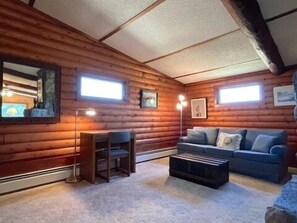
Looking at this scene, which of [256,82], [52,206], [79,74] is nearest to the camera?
[52,206]

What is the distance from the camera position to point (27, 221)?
204 centimetres

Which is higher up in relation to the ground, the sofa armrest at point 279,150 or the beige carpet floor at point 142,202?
the sofa armrest at point 279,150

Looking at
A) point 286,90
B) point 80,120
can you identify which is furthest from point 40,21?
point 286,90

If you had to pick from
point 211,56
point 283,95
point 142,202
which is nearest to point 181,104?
point 211,56

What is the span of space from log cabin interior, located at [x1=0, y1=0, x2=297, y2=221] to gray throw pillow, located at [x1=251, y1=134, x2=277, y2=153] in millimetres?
776

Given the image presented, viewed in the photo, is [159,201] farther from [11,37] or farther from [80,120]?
[11,37]

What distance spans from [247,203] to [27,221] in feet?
8.33

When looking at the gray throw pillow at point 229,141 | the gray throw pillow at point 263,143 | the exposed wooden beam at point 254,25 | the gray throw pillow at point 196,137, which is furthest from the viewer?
the gray throw pillow at point 196,137

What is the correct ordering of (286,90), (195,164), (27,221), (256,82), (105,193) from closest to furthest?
(27,221)
(105,193)
(195,164)
(286,90)
(256,82)

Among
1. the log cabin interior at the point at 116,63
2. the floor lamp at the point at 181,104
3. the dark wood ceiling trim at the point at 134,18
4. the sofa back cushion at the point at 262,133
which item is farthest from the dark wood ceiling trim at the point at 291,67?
the dark wood ceiling trim at the point at 134,18

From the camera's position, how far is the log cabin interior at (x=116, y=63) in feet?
9.35

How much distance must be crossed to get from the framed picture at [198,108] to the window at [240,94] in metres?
0.49

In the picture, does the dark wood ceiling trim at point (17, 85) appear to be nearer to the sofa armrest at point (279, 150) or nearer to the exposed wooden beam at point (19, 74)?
the exposed wooden beam at point (19, 74)

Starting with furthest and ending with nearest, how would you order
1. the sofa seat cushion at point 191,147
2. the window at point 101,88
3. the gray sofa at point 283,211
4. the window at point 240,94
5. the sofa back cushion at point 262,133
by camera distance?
the window at point 240,94 < the sofa seat cushion at point 191,147 < the window at point 101,88 < the sofa back cushion at point 262,133 < the gray sofa at point 283,211
